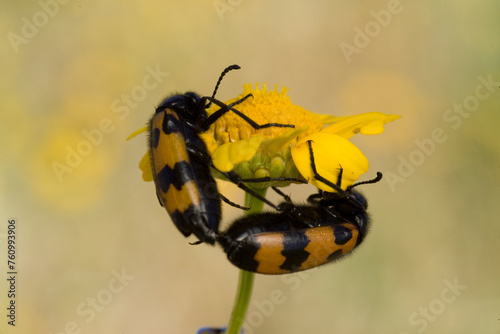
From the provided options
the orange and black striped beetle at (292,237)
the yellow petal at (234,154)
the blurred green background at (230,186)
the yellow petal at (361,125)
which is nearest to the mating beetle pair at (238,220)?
the orange and black striped beetle at (292,237)

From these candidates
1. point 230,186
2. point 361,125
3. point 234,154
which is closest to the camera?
point 234,154

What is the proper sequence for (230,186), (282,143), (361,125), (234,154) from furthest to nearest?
(230,186)
(361,125)
(282,143)
(234,154)

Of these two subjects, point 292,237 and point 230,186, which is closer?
point 292,237

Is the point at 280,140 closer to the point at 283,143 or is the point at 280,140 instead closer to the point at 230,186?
the point at 283,143

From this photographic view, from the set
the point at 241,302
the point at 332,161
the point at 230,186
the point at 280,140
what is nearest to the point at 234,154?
the point at 280,140

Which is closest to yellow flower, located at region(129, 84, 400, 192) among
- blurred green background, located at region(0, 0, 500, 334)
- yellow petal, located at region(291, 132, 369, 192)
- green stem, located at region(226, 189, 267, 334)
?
yellow petal, located at region(291, 132, 369, 192)
